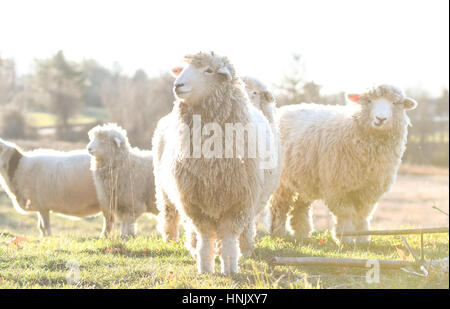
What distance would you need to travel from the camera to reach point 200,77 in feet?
16.8

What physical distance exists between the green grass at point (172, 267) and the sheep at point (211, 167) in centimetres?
42

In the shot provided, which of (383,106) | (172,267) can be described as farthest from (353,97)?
(172,267)

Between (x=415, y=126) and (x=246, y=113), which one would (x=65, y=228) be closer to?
(x=246, y=113)

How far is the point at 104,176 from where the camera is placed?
9.55 meters

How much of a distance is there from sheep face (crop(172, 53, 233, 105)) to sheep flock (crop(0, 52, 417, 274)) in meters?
0.01

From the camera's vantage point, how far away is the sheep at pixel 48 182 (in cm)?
1103

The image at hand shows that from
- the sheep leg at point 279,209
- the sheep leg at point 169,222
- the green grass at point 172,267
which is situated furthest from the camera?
the sheep leg at point 279,209

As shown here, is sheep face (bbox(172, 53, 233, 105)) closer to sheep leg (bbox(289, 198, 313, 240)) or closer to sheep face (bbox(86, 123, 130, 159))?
sheep leg (bbox(289, 198, 313, 240))

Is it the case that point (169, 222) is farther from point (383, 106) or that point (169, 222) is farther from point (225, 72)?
point (383, 106)

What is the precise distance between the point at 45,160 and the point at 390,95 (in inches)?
295

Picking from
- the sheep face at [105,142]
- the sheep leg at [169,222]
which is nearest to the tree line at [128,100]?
the sheep face at [105,142]

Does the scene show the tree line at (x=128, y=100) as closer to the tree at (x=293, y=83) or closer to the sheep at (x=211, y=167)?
the tree at (x=293, y=83)

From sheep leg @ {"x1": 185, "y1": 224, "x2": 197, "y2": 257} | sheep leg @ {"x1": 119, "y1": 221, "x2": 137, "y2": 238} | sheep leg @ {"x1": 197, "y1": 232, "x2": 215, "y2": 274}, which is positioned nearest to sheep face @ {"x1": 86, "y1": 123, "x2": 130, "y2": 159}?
sheep leg @ {"x1": 119, "y1": 221, "x2": 137, "y2": 238}
